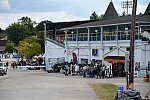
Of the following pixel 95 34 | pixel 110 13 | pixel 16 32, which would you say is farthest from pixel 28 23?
pixel 95 34

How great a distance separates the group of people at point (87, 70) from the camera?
40.0m

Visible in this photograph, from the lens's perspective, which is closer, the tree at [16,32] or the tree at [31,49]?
the tree at [31,49]

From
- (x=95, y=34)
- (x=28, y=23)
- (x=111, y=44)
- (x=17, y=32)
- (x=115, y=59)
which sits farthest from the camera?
(x=28, y=23)

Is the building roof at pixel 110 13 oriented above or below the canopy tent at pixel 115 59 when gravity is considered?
above

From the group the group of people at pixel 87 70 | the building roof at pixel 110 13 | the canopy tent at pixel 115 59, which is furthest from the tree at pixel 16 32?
the canopy tent at pixel 115 59

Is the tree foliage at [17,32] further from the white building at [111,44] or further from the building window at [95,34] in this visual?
the building window at [95,34]

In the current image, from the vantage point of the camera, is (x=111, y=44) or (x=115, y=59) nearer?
(x=115, y=59)

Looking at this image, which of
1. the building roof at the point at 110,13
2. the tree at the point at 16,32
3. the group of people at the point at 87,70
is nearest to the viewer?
the group of people at the point at 87,70

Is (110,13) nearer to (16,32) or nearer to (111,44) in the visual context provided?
(111,44)

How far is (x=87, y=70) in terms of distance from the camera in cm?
4128

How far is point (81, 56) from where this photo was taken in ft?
178

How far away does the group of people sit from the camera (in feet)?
131

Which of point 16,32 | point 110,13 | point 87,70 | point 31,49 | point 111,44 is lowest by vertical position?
point 87,70

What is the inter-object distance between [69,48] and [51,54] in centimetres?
645
